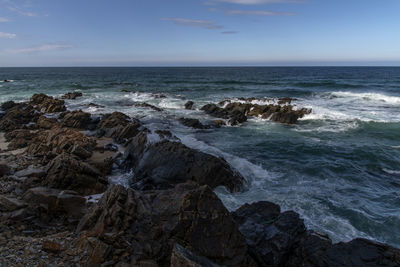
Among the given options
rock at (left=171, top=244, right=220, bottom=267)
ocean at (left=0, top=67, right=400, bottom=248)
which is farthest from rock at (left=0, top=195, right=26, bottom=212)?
rock at (left=171, top=244, right=220, bottom=267)

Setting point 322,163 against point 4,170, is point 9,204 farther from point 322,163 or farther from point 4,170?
point 322,163

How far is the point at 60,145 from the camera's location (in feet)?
46.2

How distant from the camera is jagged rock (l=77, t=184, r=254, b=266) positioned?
17.9ft

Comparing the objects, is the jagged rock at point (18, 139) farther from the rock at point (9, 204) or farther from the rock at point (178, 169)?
the rock at point (9, 204)

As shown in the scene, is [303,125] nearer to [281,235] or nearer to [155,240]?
[281,235]

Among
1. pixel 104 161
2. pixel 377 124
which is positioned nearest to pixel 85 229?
pixel 104 161

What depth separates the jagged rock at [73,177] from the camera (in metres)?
9.40

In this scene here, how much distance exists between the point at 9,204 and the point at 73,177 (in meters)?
2.19

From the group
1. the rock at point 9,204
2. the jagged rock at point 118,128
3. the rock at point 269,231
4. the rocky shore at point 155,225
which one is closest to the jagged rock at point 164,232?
the rocky shore at point 155,225

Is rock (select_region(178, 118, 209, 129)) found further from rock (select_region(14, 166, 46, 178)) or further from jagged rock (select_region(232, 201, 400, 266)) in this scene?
jagged rock (select_region(232, 201, 400, 266))

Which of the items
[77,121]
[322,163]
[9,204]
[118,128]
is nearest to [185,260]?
[9,204]

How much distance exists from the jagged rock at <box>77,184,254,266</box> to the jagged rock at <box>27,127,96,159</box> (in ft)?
24.7

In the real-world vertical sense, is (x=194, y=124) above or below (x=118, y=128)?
below

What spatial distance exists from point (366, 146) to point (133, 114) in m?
20.0
